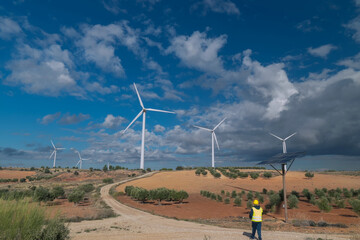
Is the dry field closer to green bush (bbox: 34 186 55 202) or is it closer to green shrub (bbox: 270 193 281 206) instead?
green shrub (bbox: 270 193 281 206)

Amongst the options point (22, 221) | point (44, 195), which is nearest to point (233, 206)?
point (44, 195)

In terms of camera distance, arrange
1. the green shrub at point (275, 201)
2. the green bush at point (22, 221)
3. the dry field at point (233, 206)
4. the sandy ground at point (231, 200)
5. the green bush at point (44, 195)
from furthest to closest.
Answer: the green bush at point (44, 195)
the green shrub at point (275, 201)
the sandy ground at point (231, 200)
the dry field at point (233, 206)
the green bush at point (22, 221)

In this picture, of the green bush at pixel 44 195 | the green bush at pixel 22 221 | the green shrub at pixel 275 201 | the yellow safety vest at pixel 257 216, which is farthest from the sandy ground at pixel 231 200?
the green bush at pixel 22 221

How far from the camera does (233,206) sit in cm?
3928

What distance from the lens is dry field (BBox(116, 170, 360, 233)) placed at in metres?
26.2

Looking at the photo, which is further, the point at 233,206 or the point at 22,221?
the point at 233,206

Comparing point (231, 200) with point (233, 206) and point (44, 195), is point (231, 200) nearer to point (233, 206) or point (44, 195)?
point (233, 206)

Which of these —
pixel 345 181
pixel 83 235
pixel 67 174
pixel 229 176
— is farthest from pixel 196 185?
pixel 67 174

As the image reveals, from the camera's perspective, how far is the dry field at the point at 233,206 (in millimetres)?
26203

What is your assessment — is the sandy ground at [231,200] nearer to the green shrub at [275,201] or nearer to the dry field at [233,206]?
the dry field at [233,206]

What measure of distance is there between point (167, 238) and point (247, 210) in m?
21.9

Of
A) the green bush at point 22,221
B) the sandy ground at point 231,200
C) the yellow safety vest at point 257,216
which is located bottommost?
the sandy ground at point 231,200

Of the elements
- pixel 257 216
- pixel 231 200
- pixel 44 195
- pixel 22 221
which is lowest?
pixel 231 200

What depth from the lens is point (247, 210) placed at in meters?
35.2
